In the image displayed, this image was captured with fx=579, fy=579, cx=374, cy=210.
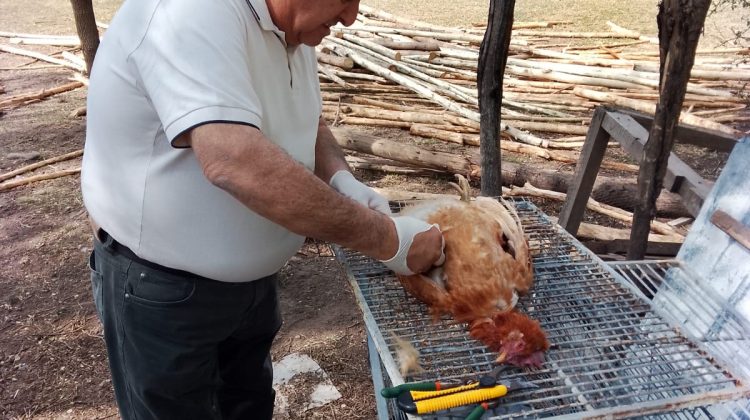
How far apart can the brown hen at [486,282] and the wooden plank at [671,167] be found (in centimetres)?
149

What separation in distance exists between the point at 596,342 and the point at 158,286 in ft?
5.22

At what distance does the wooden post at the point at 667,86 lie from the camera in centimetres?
292

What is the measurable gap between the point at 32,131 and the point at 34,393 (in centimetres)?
594

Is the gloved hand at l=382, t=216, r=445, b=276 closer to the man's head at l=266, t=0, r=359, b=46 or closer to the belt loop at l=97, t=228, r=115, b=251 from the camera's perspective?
the man's head at l=266, t=0, r=359, b=46

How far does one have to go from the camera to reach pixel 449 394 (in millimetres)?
1718

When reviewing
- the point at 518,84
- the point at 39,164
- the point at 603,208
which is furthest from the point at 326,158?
the point at 518,84

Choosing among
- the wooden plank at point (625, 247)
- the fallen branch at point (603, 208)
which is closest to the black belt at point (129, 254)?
the wooden plank at point (625, 247)

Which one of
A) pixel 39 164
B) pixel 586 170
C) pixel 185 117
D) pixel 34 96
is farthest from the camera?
pixel 34 96

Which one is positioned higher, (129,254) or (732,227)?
(732,227)

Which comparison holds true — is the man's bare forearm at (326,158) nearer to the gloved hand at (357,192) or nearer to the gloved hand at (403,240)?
the gloved hand at (357,192)

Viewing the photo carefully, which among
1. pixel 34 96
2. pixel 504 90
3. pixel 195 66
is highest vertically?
pixel 195 66

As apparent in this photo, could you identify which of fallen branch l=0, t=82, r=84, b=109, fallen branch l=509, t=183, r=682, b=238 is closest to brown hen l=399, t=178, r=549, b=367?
fallen branch l=509, t=183, r=682, b=238

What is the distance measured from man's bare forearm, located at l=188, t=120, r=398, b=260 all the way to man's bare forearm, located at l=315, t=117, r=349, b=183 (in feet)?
2.49

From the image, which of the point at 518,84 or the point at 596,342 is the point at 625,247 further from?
the point at 518,84
